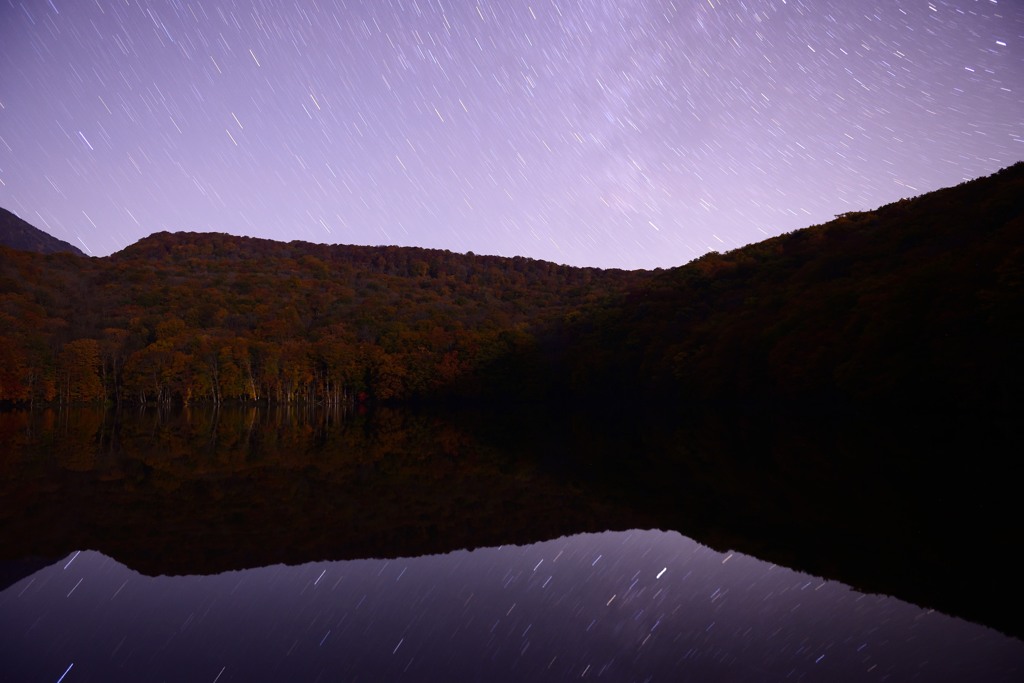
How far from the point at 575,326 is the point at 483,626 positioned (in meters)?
75.5

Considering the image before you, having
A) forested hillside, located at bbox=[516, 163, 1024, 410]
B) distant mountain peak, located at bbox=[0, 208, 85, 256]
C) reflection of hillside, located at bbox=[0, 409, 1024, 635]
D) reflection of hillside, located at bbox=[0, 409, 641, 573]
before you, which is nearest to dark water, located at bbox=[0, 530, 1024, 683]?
reflection of hillside, located at bbox=[0, 409, 1024, 635]

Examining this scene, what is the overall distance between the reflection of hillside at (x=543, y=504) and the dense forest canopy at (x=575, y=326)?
12.1 metres

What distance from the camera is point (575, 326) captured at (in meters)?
81.8

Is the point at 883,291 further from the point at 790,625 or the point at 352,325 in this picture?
the point at 352,325

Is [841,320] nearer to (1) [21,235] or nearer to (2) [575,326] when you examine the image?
(2) [575,326]

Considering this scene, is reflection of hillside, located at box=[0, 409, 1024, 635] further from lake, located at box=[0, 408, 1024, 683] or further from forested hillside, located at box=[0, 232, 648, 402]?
forested hillside, located at box=[0, 232, 648, 402]

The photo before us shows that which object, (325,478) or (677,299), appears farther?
(677,299)

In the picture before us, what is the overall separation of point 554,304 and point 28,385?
8153cm

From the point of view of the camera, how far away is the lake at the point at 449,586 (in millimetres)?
5773

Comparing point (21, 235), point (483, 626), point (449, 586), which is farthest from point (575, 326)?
point (21, 235)

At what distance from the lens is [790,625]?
258 inches

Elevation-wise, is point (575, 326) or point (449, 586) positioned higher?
point (575, 326)

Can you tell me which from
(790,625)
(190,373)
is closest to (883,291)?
(790,625)

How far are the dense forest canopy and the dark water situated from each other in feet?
88.4
